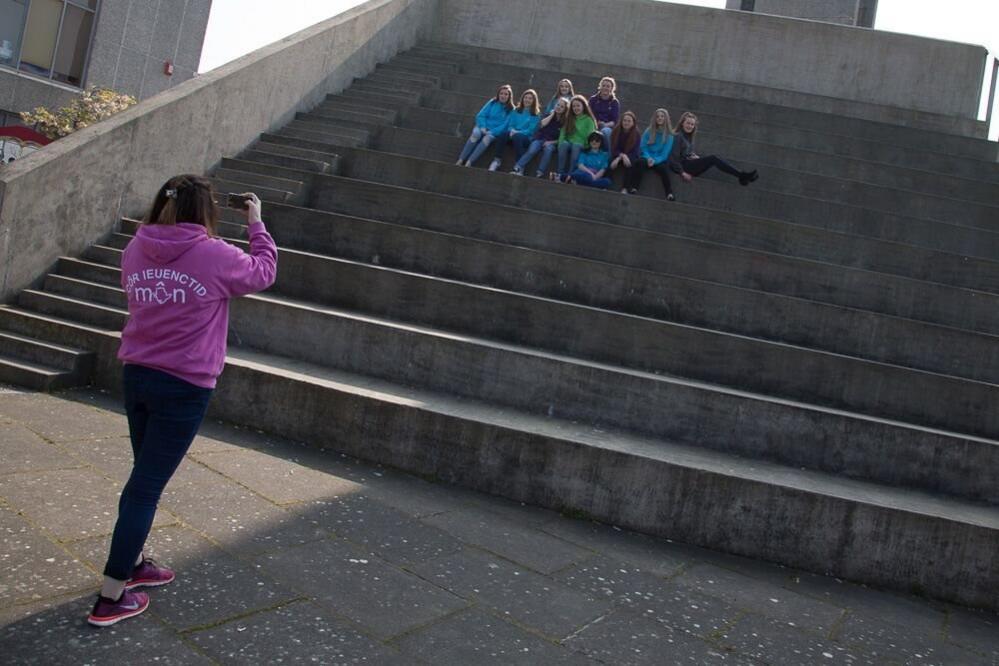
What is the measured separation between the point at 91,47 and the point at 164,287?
917 inches

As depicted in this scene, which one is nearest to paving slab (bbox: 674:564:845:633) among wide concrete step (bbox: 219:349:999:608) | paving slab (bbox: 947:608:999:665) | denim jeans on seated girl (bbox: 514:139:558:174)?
wide concrete step (bbox: 219:349:999:608)

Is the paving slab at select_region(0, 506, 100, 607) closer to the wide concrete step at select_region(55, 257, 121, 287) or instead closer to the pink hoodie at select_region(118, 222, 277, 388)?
the pink hoodie at select_region(118, 222, 277, 388)

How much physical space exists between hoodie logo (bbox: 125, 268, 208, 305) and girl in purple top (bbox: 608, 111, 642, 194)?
6994mm

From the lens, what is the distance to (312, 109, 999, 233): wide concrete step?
353 inches

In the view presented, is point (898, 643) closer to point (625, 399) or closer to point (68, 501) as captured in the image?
point (625, 399)

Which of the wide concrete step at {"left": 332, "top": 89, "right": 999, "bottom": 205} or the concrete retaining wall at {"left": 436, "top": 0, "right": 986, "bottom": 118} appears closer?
the wide concrete step at {"left": 332, "top": 89, "right": 999, "bottom": 205}

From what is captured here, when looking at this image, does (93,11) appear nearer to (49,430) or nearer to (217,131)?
(217,131)

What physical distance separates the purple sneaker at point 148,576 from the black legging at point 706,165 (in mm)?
7886

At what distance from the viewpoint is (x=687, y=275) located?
773 cm

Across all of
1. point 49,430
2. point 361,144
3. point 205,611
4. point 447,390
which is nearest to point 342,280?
point 447,390

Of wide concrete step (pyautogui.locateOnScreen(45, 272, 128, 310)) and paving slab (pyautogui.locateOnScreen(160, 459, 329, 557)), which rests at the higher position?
wide concrete step (pyautogui.locateOnScreen(45, 272, 128, 310))

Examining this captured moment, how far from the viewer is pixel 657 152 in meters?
9.56

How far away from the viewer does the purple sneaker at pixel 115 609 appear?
3.07 m

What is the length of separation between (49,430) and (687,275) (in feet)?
18.0
